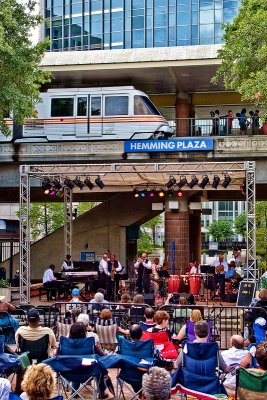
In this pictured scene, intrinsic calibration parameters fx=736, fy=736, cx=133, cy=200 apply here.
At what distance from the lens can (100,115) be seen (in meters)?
27.1

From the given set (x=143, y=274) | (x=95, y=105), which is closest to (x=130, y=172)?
(x=143, y=274)

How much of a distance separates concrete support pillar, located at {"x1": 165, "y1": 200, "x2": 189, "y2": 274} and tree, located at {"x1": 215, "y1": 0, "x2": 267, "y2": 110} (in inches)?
344

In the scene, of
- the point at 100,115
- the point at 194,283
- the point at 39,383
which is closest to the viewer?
the point at 39,383

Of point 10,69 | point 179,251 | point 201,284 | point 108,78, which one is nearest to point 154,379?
point 10,69

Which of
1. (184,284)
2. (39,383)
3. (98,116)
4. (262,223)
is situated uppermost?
(98,116)

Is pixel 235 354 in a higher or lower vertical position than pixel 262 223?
lower

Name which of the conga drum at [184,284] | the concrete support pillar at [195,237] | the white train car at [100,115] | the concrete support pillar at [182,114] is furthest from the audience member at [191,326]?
the concrete support pillar at [195,237]

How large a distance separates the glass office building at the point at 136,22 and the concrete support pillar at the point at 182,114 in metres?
37.9

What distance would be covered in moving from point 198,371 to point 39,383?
3509 mm

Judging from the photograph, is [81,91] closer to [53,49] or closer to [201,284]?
[201,284]

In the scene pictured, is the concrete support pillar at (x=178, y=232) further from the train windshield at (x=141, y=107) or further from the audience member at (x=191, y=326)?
the audience member at (x=191, y=326)

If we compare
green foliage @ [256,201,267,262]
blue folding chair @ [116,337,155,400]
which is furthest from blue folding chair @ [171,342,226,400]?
green foliage @ [256,201,267,262]

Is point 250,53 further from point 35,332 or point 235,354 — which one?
point 35,332

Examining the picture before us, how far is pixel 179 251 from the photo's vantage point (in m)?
28.9
